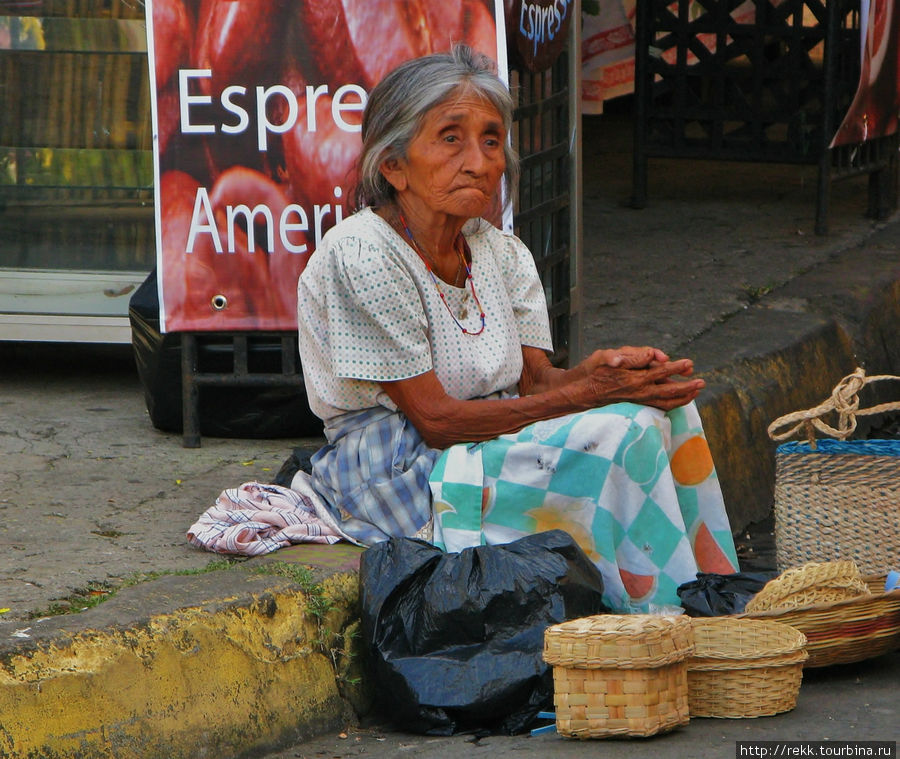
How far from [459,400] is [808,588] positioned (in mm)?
837

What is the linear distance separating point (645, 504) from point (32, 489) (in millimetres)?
1539

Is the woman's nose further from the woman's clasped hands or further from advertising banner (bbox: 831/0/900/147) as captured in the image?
advertising banner (bbox: 831/0/900/147)

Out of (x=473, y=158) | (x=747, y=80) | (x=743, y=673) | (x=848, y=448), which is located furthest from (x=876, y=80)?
(x=743, y=673)

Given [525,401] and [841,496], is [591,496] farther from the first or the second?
[841,496]

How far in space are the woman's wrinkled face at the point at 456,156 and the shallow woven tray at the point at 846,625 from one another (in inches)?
42.8

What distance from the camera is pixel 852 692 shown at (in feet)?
9.94

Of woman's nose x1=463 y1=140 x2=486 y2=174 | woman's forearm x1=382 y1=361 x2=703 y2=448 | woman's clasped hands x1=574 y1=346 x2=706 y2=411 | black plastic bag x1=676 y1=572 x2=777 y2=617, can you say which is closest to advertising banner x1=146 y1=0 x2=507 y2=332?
woman's nose x1=463 y1=140 x2=486 y2=174

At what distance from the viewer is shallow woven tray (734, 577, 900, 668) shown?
3.00m

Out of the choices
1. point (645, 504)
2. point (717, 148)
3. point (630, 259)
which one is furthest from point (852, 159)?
point (645, 504)

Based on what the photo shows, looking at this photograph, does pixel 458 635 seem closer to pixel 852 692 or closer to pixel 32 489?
pixel 852 692

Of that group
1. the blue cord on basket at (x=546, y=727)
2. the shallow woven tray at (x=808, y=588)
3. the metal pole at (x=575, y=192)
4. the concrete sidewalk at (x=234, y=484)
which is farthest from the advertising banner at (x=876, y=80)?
the blue cord on basket at (x=546, y=727)

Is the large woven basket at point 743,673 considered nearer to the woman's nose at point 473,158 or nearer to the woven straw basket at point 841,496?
the woven straw basket at point 841,496

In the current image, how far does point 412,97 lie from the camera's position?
3232 millimetres

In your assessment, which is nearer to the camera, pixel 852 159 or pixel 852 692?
pixel 852 692
